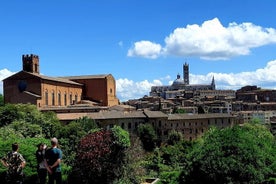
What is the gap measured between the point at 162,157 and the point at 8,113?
66.3 ft

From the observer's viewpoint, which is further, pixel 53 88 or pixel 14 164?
pixel 53 88

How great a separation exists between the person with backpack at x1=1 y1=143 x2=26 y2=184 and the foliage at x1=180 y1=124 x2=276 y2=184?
844cm

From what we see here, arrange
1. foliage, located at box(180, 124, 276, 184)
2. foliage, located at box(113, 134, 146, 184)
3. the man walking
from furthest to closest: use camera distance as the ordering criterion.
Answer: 1. foliage, located at box(113, 134, 146, 184)
2. foliage, located at box(180, 124, 276, 184)
3. the man walking

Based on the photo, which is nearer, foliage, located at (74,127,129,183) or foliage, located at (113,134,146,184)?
foliage, located at (74,127,129,183)

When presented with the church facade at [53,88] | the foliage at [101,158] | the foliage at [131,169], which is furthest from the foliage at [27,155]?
the church facade at [53,88]

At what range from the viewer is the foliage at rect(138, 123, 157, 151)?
6838 cm

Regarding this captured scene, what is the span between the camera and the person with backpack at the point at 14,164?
1252 cm

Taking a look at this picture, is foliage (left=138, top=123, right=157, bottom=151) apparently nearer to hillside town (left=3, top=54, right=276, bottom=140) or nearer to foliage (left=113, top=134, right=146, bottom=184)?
hillside town (left=3, top=54, right=276, bottom=140)

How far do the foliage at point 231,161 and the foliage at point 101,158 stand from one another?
3.10 metres

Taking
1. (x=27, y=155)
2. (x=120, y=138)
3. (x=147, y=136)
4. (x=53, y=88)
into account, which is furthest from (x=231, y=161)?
(x=53, y=88)

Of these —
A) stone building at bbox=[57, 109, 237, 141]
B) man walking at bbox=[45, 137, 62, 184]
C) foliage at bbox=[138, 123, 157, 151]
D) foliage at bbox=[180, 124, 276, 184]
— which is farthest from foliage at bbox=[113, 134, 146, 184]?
foliage at bbox=[138, 123, 157, 151]

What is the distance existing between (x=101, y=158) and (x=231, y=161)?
18.0 feet

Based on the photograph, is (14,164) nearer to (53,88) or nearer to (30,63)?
(53,88)

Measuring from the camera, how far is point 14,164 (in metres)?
12.6
